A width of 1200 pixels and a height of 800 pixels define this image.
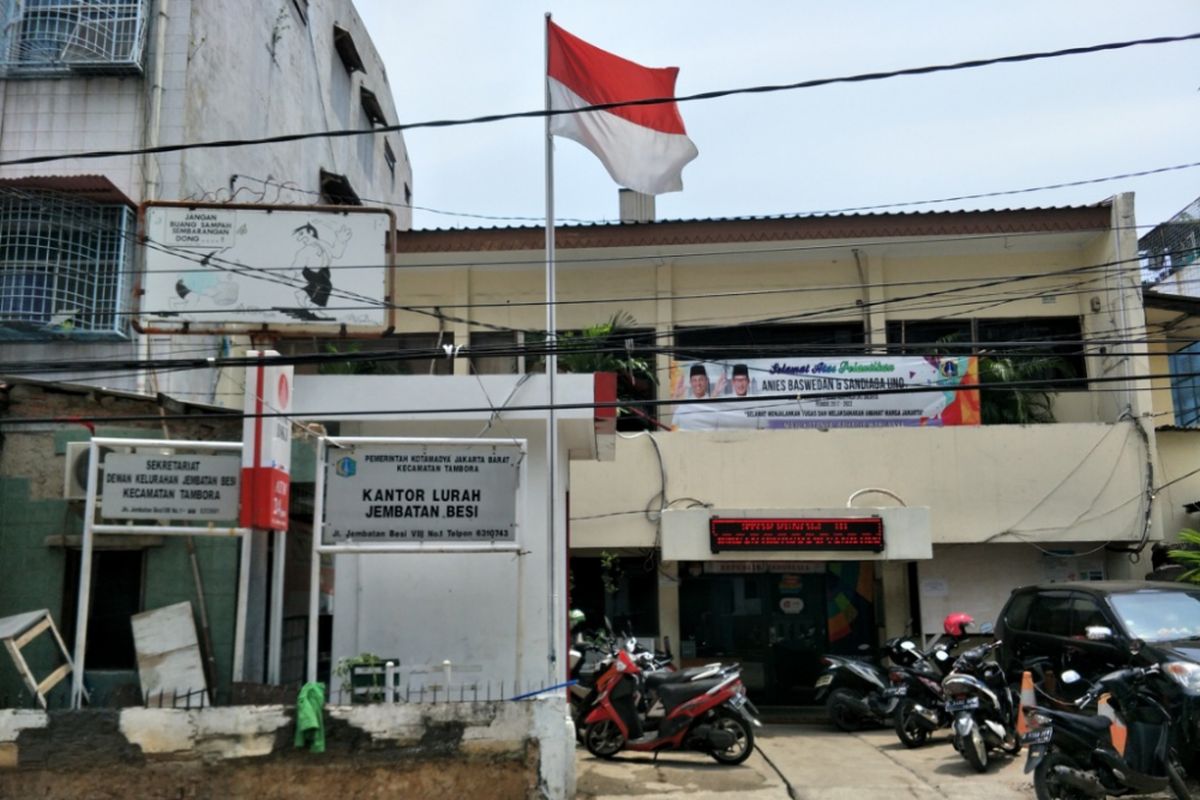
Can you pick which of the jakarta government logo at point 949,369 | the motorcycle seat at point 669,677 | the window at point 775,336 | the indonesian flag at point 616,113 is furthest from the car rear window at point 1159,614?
the window at point 775,336

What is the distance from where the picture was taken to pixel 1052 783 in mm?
7414

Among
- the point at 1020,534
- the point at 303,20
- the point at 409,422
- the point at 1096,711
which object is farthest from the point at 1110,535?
the point at 303,20

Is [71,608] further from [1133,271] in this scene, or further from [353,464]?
[1133,271]

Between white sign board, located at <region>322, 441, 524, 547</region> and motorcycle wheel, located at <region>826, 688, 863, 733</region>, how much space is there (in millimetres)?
5213

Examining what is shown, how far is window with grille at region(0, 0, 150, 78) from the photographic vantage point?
1442 centimetres

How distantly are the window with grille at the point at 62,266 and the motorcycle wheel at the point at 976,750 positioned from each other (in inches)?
440

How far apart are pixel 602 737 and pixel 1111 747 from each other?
4.59 m

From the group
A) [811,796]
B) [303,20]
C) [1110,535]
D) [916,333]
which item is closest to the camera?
[811,796]

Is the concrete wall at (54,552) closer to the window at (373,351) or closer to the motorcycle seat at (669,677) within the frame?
the motorcycle seat at (669,677)

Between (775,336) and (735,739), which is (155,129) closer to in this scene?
(775,336)

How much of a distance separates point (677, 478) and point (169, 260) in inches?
311

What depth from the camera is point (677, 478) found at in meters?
15.8

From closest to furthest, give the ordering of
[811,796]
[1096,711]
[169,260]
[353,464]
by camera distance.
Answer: [1096,711] < [811,796] < [353,464] < [169,260]

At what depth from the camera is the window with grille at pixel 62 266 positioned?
1332 centimetres
